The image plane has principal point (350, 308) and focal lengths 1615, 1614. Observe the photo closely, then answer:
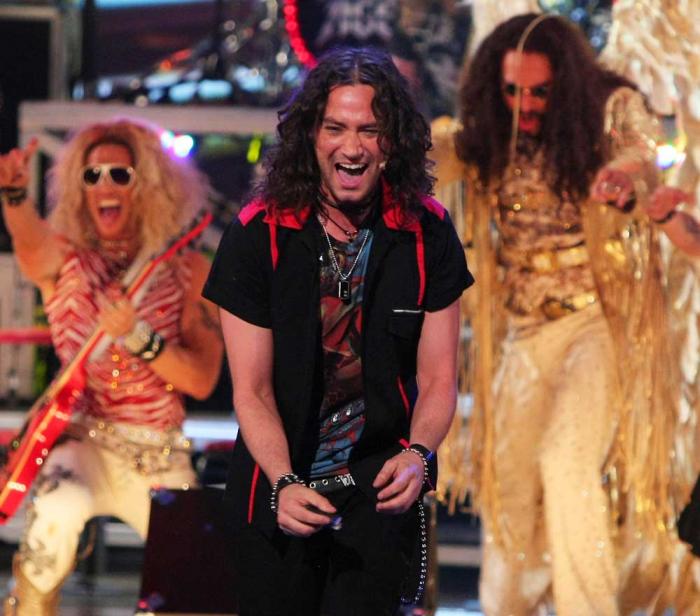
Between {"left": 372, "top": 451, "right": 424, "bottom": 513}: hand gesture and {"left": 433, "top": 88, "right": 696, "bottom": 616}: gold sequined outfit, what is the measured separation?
1.99m

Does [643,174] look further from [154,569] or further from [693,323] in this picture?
[154,569]

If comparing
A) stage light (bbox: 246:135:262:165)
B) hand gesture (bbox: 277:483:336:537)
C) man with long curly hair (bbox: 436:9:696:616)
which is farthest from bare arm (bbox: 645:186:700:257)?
stage light (bbox: 246:135:262:165)

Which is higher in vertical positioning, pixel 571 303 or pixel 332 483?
pixel 571 303

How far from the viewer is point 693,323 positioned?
519 cm

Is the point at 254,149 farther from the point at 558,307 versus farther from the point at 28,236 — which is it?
the point at 558,307

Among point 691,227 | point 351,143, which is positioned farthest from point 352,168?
point 691,227

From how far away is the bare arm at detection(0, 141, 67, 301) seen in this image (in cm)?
500

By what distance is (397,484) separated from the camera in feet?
9.31

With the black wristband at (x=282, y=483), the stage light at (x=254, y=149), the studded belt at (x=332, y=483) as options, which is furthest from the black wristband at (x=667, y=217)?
the stage light at (x=254, y=149)

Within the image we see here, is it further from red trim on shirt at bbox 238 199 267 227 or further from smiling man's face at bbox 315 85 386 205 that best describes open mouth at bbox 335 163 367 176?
red trim on shirt at bbox 238 199 267 227

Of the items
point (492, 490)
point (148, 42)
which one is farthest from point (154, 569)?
point (148, 42)

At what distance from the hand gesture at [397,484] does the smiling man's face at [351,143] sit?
1.73 ft

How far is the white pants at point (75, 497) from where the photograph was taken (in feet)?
15.2

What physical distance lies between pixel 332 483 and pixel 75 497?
6.16ft
